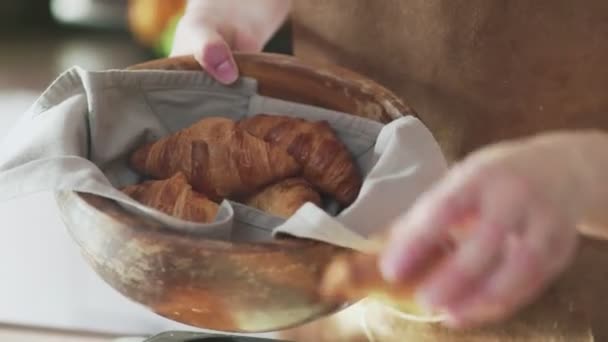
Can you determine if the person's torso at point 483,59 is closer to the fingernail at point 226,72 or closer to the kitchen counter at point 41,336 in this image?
the fingernail at point 226,72

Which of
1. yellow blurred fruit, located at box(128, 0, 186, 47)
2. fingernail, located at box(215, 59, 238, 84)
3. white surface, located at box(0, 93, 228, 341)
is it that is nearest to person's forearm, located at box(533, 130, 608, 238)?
fingernail, located at box(215, 59, 238, 84)

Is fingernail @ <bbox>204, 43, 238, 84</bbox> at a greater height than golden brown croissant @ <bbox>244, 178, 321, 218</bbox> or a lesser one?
greater

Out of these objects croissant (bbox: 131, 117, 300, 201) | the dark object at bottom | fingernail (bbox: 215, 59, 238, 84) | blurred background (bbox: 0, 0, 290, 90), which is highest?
fingernail (bbox: 215, 59, 238, 84)

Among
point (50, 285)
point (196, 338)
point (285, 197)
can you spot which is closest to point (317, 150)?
point (285, 197)

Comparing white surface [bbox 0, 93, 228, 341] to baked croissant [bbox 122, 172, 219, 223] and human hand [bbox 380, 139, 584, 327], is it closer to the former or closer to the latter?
baked croissant [bbox 122, 172, 219, 223]

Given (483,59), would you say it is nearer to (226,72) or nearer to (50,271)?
(226,72)

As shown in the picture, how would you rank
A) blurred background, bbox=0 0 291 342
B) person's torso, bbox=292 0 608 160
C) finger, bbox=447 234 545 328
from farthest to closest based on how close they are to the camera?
1. blurred background, bbox=0 0 291 342
2. person's torso, bbox=292 0 608 160
3. finger, bbox=447 234 545 328

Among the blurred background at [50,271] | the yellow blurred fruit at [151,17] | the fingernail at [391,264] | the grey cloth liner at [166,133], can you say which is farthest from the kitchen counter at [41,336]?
the yellow blurred fruit at [151,17]
